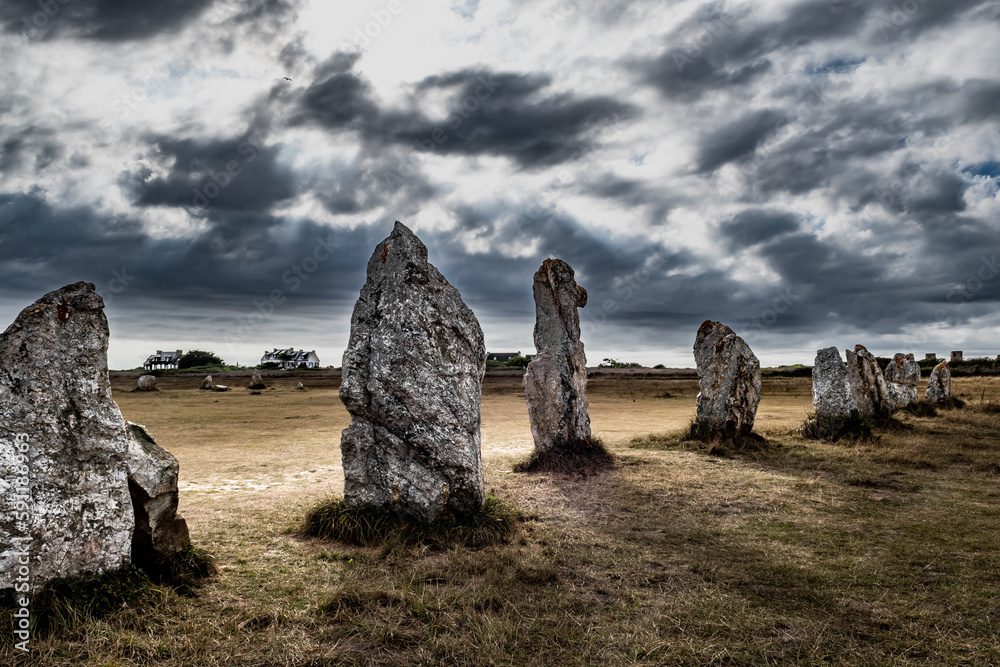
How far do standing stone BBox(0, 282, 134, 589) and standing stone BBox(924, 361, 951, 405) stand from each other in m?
27.9

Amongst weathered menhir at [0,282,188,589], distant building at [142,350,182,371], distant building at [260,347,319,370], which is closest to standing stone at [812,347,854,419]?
weathered menhir at [0,282,188,589]

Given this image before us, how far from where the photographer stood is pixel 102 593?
5324mm

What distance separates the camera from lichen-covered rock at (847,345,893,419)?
17.8 meters

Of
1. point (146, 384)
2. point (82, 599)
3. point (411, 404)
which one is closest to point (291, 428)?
point (411, 404)

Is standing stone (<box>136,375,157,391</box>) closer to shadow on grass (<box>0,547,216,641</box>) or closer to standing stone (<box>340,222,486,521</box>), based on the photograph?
standing stone (<box>340,222,486,521</box>)

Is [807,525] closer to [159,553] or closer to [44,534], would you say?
[159,553]

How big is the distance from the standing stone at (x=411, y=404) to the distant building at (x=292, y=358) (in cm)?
7950

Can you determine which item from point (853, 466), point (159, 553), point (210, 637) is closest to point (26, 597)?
point (159, 553)

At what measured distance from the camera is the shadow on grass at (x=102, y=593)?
4.90 m

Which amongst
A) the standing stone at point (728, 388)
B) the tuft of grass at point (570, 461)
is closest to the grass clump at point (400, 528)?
the tuft of grass at point (570, 461)

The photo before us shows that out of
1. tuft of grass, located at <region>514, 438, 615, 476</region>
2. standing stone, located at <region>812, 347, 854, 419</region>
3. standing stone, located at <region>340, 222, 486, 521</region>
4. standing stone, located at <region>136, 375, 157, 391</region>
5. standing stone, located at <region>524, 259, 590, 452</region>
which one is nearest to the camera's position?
standing stone, located at <region>340, 222, 486, 521</region>

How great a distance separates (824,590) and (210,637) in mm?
5913

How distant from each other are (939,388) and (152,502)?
28.4 m

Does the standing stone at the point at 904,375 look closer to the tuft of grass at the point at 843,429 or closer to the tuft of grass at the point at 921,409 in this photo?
the tuft of grass at the point at 921,409
